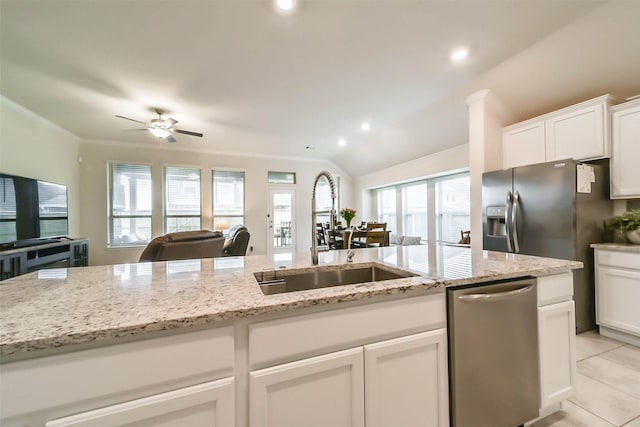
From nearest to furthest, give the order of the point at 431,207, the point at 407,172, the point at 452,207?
the point at 452,207
the point at 431,207
the point at 407,172

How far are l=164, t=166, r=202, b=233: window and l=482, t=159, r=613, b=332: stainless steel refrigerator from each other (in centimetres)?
594

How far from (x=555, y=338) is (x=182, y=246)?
312 cm

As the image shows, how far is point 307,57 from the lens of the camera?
8.32ft

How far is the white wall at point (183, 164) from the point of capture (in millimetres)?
5109

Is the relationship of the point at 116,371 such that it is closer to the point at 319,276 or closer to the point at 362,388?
the point at 362,388

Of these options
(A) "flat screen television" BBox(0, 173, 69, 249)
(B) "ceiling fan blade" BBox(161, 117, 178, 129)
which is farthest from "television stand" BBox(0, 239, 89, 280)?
(B) "ceiling fan blade" BBox(161, 117, 178, 129)

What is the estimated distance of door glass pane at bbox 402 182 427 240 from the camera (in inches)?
221

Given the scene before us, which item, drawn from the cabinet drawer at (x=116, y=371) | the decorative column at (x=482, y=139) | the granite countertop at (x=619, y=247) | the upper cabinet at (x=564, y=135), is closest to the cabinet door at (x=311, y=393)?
the cabinet drawer at (x=116, y=371)

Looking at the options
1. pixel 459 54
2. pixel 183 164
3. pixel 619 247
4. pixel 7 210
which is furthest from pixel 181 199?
pixel 619 247

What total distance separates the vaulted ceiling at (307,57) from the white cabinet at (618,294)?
5.70ft

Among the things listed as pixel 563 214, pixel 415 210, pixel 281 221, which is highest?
pixel 415 210

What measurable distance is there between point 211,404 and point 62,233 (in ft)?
15.7

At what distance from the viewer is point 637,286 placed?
2123 millimetres

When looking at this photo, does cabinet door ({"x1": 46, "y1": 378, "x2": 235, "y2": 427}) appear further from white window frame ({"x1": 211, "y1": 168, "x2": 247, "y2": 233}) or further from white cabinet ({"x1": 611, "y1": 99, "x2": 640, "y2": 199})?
white window frame ({"x1": 211, "y1": 168, "x2": 247, "y2": 233})
